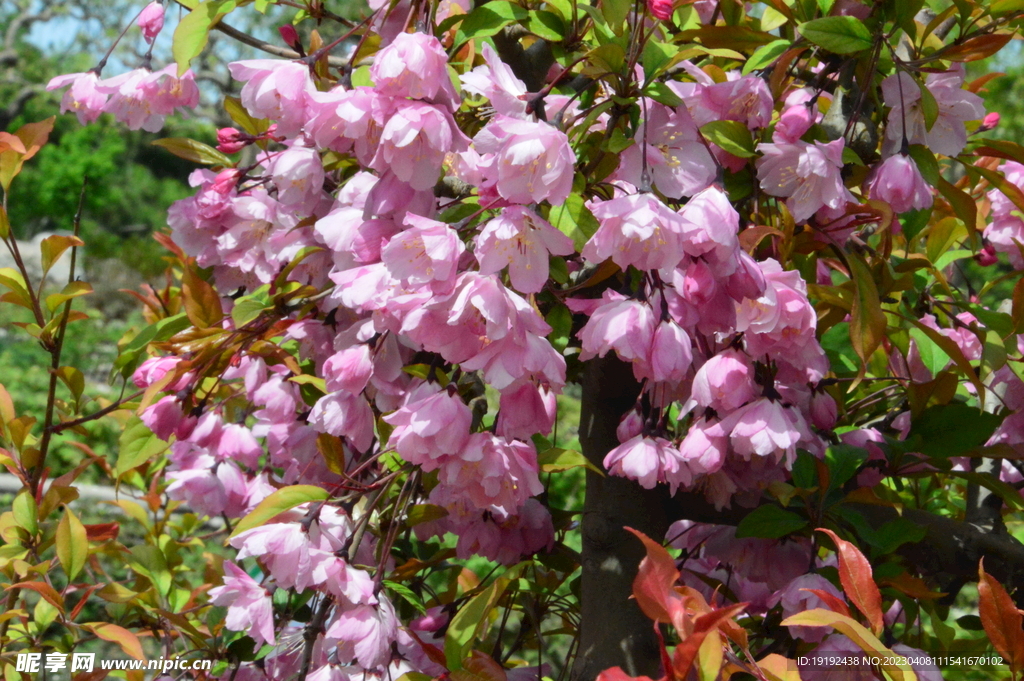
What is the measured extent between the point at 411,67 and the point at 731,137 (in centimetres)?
27

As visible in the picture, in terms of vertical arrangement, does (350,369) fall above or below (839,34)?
below

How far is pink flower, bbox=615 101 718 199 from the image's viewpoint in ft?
2.05

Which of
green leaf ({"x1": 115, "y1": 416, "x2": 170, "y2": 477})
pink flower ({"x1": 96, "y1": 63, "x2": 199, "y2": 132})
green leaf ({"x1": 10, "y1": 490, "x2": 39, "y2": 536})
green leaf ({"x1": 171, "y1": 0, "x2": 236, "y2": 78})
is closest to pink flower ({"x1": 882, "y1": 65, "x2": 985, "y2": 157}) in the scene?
green leaf ({"x1": 171, "y1": 0, "x2": 236, "y2": 78})

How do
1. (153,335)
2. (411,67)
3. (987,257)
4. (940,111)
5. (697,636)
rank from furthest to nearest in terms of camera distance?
(987,257), (153,335), (940,111), (411,67), (697,636)

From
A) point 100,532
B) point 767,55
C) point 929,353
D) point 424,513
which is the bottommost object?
point 100,532

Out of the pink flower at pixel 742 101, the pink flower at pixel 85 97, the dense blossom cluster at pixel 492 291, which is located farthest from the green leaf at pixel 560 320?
the pink flower at pixel 85 97

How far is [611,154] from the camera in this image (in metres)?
0.70

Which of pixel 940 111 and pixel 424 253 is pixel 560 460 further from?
pixel 940 111

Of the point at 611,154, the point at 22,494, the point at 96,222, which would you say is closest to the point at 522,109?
the point at 611,154

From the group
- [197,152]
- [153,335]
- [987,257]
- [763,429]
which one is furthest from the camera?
[987,257]

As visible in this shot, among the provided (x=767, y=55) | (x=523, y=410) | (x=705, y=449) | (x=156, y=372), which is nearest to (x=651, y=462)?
(x=705, y=449)

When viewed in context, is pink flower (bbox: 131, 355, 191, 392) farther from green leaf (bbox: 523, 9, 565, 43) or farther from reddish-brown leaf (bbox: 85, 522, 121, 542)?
green leaf (bbox: 523, 9, 565, 43)

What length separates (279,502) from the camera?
2.46 feet

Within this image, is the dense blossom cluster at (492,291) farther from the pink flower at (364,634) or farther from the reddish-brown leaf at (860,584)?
the reddish-brown leaf at (860,584)
